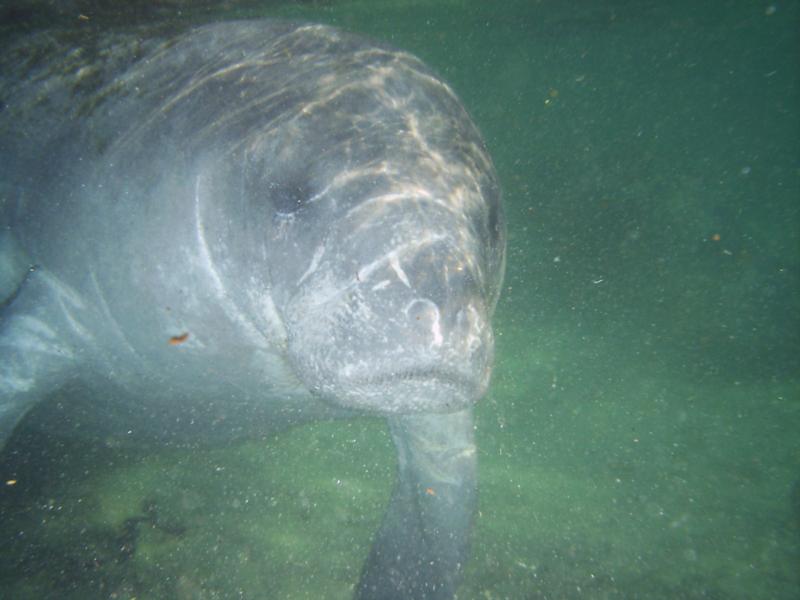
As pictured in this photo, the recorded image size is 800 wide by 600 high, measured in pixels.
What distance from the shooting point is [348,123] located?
101 inches

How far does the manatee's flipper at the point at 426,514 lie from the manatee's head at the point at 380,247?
249cm

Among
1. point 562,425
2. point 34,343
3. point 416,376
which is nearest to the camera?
point 416,376

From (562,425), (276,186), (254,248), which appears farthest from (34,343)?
(562,425)

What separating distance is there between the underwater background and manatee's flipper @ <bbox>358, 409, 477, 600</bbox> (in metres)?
0.63

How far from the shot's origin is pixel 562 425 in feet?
36.0

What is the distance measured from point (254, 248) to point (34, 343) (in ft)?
7.37

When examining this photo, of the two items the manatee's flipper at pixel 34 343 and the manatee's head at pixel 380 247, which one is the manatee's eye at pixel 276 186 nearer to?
the manatee's head at pixel 380 247

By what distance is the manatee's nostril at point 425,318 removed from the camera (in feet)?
6.47

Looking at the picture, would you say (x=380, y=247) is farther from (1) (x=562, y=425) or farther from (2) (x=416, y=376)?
(1) (x=562, y=425)

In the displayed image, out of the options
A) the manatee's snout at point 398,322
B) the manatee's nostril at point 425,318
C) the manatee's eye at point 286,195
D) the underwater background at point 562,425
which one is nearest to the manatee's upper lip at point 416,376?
the manatee's snout at point 398,322

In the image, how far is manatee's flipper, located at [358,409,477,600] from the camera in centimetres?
407

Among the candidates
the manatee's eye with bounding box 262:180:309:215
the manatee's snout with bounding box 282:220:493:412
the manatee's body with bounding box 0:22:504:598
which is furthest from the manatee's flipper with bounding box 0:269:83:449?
the manatee's snout with bounding box 282:220:493:412

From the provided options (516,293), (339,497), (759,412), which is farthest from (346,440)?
(759,412)

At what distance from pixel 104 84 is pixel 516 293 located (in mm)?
12026
